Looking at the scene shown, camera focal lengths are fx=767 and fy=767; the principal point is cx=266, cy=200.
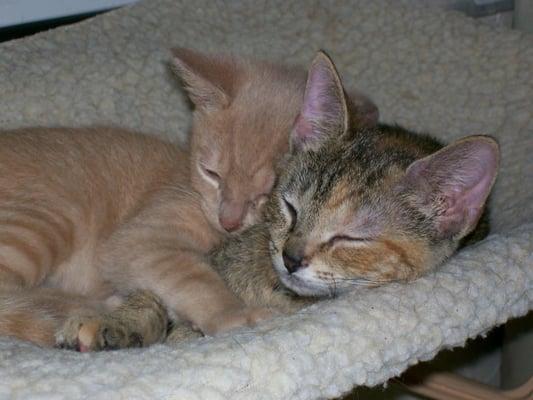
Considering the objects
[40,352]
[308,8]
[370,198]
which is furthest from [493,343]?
[40,352]

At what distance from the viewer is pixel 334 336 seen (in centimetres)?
117

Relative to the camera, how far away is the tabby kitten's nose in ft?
4.49

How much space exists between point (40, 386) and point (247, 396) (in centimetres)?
28

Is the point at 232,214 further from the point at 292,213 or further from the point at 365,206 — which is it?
the point at 365,206

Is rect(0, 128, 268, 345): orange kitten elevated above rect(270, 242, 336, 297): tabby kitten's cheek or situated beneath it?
situated beneath

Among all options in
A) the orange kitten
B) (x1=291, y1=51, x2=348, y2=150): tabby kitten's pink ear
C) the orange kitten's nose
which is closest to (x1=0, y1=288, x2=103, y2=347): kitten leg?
the orange kitten

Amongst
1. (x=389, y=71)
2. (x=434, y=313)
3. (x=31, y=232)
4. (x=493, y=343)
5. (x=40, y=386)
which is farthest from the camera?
(x=493, y=343)

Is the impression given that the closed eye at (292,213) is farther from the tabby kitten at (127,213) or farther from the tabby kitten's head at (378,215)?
the tabby kitten at (127,213)

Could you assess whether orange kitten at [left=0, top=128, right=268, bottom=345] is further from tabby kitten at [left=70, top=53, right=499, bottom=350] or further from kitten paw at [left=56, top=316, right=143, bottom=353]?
tabby kitten at [left=70, top=53, right=499, bottom=350]

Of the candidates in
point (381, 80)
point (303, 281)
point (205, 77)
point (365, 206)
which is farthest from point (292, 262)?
point (381, 80)

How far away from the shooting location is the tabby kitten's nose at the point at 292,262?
1.37m

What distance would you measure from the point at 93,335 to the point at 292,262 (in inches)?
15.4

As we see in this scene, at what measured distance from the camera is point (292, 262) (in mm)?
1374

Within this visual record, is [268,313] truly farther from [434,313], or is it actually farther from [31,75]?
[31,75]
